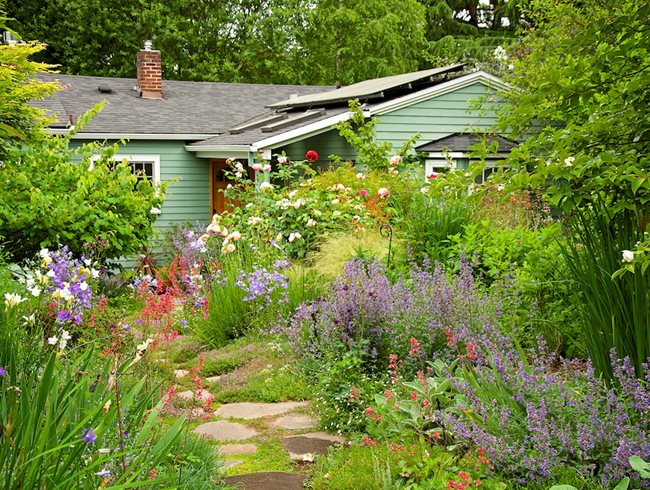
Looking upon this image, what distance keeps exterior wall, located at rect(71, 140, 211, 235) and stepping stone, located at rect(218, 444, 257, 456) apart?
42.5 ft

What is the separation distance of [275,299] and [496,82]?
10.7 metres

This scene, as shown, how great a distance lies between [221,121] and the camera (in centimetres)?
1870

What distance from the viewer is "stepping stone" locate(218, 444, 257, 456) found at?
4.43 m

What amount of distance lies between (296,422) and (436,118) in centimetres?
1221

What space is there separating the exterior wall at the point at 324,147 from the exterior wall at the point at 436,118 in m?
0.80

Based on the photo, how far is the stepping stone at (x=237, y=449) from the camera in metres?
4.43

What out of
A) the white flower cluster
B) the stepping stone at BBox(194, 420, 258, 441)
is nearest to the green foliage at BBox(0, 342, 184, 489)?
the white flower cluster

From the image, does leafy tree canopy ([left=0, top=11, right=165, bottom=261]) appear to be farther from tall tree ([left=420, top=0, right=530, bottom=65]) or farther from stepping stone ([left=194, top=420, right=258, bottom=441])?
tall tree ([left=420, top=0, right=530, bottom=65])

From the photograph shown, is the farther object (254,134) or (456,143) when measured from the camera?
(456,143)

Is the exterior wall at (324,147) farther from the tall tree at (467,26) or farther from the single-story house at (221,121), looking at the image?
the tall tree at (467,26)

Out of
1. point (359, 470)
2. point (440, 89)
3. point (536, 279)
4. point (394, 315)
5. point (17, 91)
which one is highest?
point (440, 89)

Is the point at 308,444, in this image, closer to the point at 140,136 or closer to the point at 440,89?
the point at 440,89

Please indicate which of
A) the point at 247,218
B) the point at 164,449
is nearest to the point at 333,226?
the point at 247,218

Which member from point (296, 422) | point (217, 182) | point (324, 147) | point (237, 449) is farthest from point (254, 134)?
point (237, 449)
